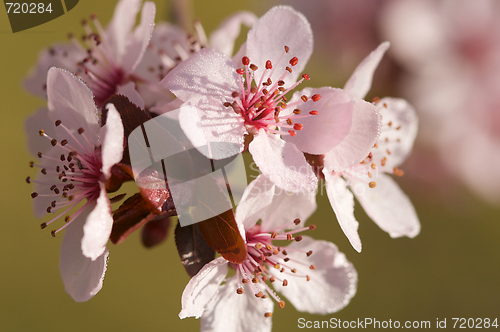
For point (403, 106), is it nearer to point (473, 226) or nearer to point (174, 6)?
point (174, 6)

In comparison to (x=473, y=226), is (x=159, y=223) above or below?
above

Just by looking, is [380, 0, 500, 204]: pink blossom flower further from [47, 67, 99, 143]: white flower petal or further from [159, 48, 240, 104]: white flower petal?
[47, 67, 99, 143]: white flower petal

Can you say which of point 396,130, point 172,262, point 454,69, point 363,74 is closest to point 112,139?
point 363,74

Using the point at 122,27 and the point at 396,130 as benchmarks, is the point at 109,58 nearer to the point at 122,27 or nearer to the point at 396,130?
the point at 122,27

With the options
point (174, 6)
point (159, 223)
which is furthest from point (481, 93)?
point (159, 223)

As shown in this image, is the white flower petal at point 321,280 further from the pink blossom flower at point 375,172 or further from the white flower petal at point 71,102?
the white flower petal at point 71,102

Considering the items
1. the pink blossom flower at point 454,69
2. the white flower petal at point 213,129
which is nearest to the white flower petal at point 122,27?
the white flower petal at point 213,129

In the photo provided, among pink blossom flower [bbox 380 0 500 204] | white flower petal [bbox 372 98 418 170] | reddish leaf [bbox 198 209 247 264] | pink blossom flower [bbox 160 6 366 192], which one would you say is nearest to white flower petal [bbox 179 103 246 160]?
pink blossom flower [bbox 160 6 366 192]

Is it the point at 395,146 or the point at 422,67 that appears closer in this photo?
the point at 395,146
